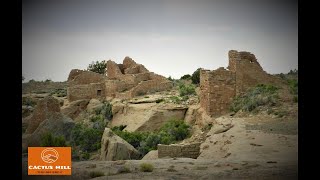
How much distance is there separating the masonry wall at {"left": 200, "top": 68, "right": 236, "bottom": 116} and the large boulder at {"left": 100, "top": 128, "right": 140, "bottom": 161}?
549 centimetres

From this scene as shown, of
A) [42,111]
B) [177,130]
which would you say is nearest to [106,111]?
[177,130]

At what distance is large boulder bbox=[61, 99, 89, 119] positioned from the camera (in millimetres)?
25931

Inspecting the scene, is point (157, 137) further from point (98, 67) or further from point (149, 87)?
point (98, 67)

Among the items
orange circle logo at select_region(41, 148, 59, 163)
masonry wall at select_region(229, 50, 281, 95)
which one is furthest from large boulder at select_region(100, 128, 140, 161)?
masonry wall at select_region(229, 50, 281, 95)

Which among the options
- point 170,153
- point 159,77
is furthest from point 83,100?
point 170,153

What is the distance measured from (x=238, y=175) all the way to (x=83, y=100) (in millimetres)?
19175

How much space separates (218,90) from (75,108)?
1147 cm

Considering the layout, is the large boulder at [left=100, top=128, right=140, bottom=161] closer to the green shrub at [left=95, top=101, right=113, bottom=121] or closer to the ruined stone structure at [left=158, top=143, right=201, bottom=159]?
the ruined stone structure at [left=158, top=143, right=201, bottom=159]

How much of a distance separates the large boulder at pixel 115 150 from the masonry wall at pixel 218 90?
18.0 feet
